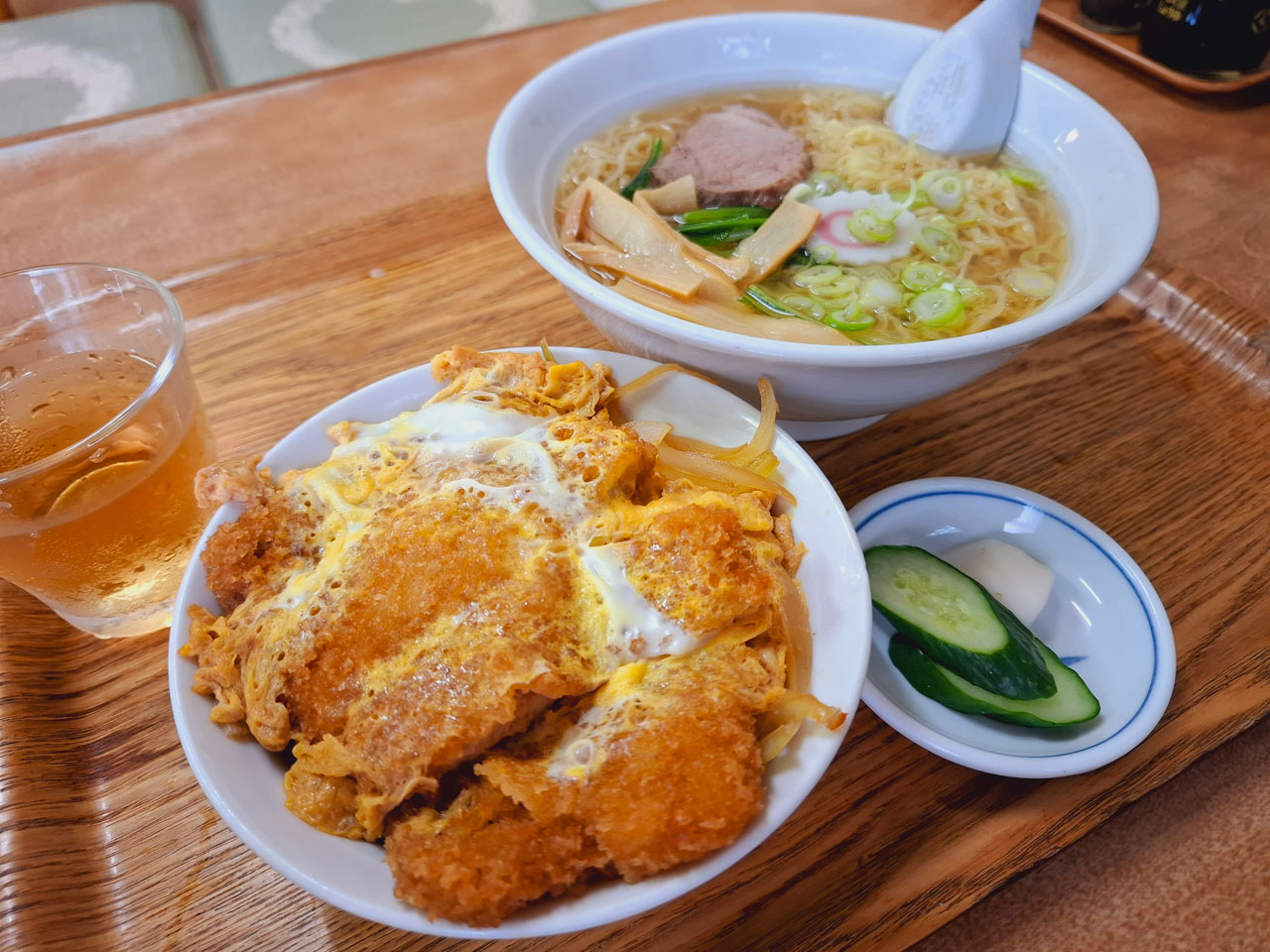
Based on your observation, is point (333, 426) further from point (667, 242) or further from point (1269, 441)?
point (1269, 441)

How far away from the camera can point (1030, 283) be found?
1656 mm

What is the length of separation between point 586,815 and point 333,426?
79 cm

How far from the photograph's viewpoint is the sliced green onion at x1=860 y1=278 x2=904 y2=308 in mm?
1630

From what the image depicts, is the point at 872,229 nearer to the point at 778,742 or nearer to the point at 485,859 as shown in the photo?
the point at 778,742

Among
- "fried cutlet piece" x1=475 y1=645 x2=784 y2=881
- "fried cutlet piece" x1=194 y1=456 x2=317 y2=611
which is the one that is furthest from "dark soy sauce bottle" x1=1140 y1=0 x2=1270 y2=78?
"fried cutlet piece" x1=194 y1=456 x2=317 y2=611

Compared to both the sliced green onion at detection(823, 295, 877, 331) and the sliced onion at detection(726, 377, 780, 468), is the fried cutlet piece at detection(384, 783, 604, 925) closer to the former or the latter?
the sliced onion at detection(726, 377, 780, 468)

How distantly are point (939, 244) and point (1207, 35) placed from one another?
177 centimetres

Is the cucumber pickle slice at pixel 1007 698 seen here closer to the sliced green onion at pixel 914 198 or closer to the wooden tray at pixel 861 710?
the wooden tray at pixel 861 710

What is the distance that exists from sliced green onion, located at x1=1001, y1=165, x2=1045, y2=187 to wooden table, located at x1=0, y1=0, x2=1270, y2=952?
39 centimetres

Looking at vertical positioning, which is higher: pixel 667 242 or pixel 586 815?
pixel 667 242

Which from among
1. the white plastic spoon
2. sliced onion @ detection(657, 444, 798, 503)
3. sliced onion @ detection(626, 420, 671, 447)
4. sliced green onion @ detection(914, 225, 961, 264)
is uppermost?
the white plastic spoon

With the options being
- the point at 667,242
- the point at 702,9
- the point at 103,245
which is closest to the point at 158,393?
the point at 667,242

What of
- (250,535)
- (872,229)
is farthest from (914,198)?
(250,535)

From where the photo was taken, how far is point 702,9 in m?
3.03
